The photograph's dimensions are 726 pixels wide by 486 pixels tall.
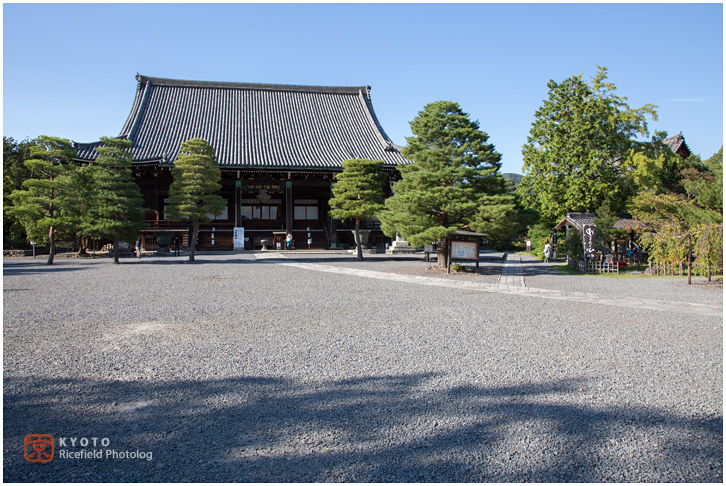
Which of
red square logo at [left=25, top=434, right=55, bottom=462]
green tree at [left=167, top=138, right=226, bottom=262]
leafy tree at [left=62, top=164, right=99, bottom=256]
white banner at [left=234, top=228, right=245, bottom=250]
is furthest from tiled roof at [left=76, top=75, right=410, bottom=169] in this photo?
red square logo at [left=25, top=434, right=55, bottom=462]

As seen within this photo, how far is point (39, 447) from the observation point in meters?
2.90

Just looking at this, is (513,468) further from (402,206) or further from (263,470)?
(402,206)

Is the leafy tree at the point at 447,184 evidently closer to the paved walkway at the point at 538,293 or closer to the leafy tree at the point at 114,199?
the paved walkway at the point at 538,293

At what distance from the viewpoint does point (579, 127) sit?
771 inches

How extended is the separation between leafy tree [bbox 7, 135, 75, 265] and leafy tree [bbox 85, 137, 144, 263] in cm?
76

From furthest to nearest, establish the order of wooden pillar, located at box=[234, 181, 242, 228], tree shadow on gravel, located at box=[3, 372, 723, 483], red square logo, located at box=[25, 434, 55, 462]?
wooden pillar, located at box=[234, 181, 242, 228], red square logo, located at box=[25, 434, 55, 462], tree shadow on gravel, located at box=[3, 372, 723, 483]

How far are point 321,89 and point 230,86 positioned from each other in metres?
6.28

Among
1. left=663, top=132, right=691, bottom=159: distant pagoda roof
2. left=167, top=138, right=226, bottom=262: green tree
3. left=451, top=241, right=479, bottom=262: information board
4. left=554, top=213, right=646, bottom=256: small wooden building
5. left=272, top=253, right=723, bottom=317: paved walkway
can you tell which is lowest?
left=272, top=253, right=723, bottom=317: paved walkway

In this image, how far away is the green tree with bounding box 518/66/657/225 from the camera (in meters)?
19.6

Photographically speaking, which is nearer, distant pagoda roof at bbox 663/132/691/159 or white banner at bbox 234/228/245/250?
white banner at bbox 234/228/245/250

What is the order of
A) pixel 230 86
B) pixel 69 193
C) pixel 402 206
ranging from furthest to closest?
pixel 230 86
pixel 69 193
pixel 402 206

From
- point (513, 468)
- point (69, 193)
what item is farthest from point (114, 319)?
point (69, 193)

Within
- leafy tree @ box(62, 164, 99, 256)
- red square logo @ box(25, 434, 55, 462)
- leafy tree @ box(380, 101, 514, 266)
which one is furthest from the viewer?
leafy tree @ box(62, 164, 99, 256)

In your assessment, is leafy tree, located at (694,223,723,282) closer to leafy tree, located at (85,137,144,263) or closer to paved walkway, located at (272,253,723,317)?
paved walkway, located at (272,253,723,317)
